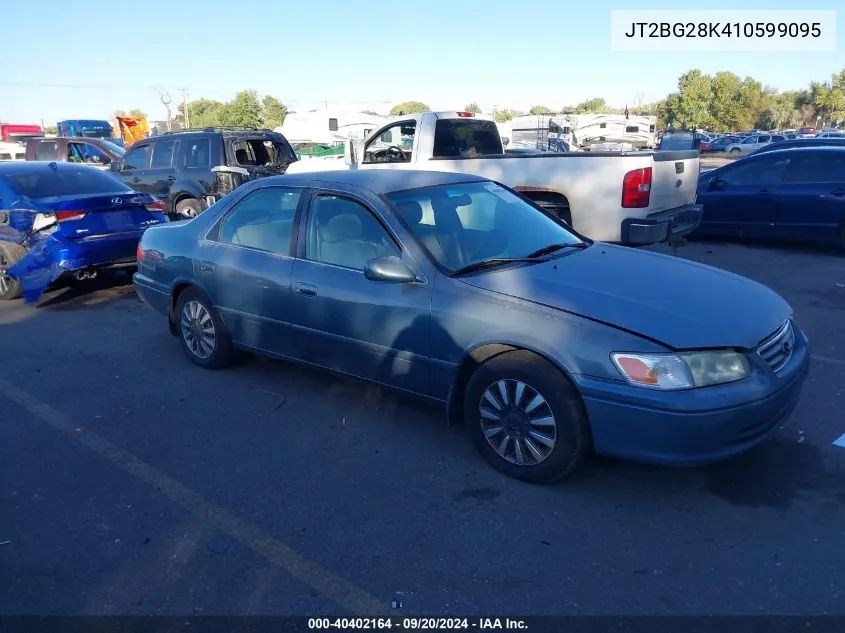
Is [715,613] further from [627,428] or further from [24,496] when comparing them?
[24,496]

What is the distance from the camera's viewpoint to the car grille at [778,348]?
3307 mm

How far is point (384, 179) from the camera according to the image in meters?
4.39

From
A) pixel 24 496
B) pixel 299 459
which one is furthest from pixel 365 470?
pixel 24 496

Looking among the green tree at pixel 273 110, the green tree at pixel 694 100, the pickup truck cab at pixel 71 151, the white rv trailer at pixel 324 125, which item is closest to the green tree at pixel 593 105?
the green tree at pixel 694 100

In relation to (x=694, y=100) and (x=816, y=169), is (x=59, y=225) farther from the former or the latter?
(x=694, y=100)

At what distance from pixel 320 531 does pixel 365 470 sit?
0.61m

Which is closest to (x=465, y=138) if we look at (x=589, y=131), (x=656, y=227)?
(x=656, y=227)

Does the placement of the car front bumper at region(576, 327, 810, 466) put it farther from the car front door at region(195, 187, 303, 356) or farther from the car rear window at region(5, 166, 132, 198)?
the car rear window at region(5, 166, 132, 198)

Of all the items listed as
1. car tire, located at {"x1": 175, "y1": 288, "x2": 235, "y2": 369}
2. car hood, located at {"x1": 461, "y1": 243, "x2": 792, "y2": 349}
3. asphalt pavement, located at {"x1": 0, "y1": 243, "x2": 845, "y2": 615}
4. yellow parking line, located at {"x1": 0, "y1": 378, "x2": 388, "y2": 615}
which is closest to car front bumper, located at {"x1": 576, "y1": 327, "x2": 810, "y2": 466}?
car hood, located at {"x1": 461, "y1": 243, "x2": 792, "y2": 349}

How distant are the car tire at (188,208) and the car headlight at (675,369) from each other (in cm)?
935

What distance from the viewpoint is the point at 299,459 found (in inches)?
151

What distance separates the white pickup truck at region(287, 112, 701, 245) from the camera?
718cm

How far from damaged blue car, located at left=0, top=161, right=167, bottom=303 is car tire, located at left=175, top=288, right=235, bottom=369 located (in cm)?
257

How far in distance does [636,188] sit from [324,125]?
26407mm
